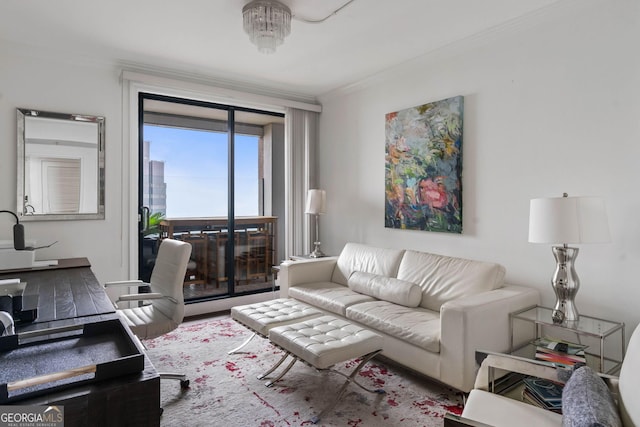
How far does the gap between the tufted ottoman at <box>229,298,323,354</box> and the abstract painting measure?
1403 mm

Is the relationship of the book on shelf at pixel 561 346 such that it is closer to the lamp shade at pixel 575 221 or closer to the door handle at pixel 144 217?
the lamp shade at pixel 575 221

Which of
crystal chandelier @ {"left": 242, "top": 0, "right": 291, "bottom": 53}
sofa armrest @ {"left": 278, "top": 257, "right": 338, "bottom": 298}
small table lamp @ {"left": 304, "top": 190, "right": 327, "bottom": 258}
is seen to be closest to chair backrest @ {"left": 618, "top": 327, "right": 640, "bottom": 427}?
crystal chandelier @ {"left": 242, "top": 0, "right": 291, "bottom": 53}

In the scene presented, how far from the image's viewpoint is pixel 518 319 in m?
2.57

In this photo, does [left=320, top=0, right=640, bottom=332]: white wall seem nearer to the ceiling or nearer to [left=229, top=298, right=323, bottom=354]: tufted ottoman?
the ceiling

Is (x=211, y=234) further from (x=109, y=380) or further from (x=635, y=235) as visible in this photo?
(x=635, y=235)

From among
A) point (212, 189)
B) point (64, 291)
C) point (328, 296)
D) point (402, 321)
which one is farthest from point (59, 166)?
point (402, 321)

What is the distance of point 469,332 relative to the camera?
2.30 meters

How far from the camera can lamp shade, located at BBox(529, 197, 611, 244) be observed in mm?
2191

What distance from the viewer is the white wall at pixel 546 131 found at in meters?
2.39

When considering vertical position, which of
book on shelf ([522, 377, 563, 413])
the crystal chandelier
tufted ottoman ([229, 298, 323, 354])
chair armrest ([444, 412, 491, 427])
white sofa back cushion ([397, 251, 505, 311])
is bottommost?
book on shelf ([522, 377, 563, 413])

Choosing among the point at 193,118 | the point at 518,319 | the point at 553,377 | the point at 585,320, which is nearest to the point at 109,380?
the point at 553,377

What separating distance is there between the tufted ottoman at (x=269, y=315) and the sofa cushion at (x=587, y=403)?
5.86 feet

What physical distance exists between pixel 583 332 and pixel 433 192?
165 cm

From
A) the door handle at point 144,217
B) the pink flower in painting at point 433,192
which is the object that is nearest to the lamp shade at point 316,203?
the pink flower in painting at point 433,192
